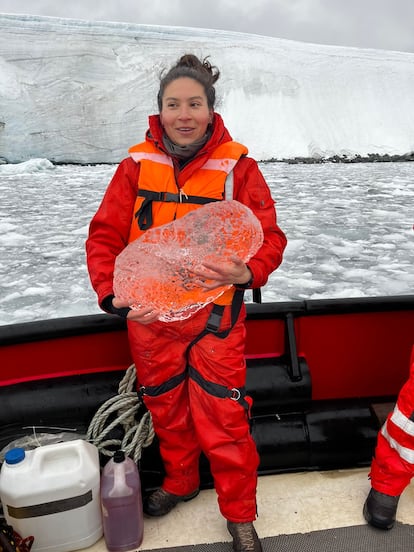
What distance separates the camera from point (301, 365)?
183cm

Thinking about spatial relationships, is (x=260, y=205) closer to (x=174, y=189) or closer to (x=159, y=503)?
(x=174, y=189)

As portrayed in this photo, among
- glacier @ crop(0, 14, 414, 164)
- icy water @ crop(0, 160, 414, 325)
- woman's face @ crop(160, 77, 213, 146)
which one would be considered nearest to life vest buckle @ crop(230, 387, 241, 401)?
woman's face @ crop(160, 77, 213, 146)

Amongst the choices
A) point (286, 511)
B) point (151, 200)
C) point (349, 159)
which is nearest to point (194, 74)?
point (151, 200)

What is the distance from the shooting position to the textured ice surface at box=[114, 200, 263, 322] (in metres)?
1.29

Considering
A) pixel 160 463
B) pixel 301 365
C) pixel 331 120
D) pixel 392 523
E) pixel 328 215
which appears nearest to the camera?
pixel 392 523

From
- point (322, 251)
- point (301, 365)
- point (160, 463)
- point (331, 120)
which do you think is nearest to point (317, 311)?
point (301, 365)

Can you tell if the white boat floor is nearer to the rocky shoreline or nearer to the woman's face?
the woman's face

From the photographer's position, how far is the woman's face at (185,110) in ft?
4.20

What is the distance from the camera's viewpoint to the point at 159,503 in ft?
5.01

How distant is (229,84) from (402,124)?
26.1ft

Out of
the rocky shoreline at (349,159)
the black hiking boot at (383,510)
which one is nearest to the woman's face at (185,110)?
the black hiking boot at (383,510)

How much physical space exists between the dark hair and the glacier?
1550cm

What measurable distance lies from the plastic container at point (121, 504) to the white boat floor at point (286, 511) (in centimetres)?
6

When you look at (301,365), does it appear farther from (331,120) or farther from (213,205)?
(331,120)
